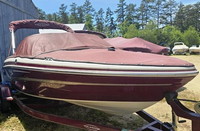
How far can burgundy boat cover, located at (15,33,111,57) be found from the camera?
3.90m

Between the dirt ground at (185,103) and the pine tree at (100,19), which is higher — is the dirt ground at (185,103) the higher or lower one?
the lower one

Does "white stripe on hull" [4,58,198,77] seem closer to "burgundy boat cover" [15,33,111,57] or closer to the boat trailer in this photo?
the boat trailer

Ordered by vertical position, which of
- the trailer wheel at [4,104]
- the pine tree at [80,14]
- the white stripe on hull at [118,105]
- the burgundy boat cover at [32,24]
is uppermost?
the pine tree at [80,14]

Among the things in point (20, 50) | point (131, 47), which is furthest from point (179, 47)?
point (20, 50)

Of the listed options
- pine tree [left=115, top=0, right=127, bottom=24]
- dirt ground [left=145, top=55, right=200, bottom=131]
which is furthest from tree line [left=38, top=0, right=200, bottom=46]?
dirt ground [left=145, top=55, right=200, bottom=131]

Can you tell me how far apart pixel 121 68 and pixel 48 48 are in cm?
160

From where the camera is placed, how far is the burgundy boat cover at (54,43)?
390 centimetres

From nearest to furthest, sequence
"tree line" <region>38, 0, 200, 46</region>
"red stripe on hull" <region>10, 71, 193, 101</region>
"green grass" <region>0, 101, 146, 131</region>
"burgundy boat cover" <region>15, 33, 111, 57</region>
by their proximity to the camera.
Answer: "red stripe on hull" <region>10, 71, 193, 101</region> → "burgundy boat cover" <region>15, 33, 111, 57</region> → "green grass" <region>0, 101, 146, 131</region> → "tree line" <region>38, 0, 200, 46</region>

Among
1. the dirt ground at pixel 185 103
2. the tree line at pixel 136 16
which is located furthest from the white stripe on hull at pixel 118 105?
the tree line at pixel 136 16

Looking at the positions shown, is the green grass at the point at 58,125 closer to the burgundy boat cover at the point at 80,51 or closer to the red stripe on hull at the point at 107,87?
the red stripe on hull at the point at 107,87

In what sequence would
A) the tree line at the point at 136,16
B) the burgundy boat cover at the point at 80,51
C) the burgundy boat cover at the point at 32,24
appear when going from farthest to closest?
the tree line at the point at 136,16, the burgundy boat cover at the point at 32,24, the burgundy boat cover at the point at 80,51

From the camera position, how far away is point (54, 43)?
158 inches

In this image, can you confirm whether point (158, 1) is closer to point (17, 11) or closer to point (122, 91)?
point (17, 11)

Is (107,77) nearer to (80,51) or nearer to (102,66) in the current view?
(102,66)
